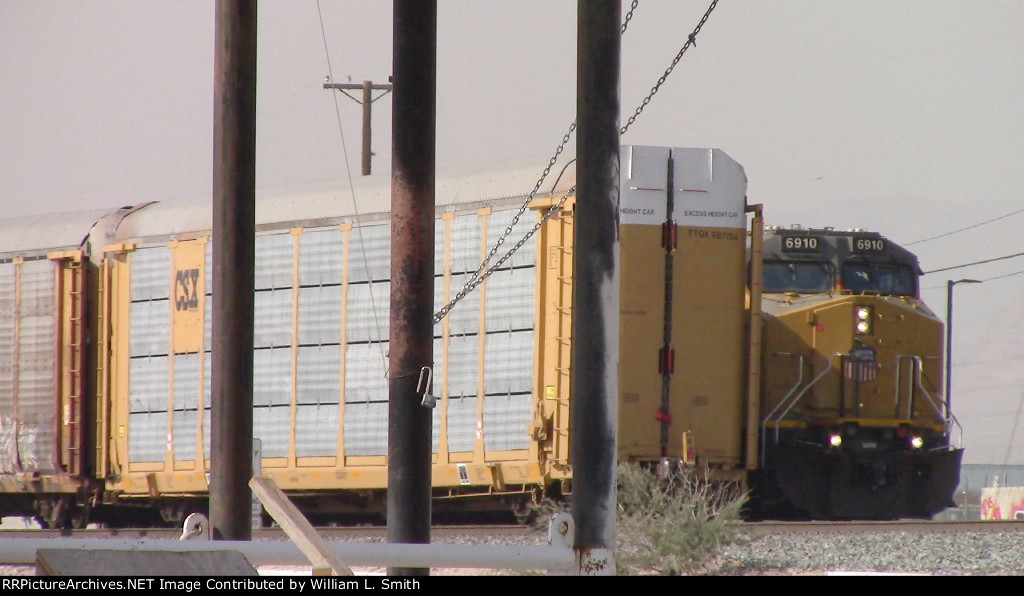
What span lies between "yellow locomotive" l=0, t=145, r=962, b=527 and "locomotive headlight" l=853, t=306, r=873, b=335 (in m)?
0.05

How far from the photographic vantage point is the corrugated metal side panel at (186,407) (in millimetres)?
16312

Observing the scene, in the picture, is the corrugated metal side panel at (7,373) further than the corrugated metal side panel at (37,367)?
Yes

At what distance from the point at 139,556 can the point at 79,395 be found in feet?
41.0

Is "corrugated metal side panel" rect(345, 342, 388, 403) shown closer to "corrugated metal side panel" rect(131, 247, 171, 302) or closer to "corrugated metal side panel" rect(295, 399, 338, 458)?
"corrugated metal side panel" rect(295, 399, 338, 458)

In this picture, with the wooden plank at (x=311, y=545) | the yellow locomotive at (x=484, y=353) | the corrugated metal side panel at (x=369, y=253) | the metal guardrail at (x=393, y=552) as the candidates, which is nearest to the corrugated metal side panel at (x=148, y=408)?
the yellow locomotive at (x=484, y=353)

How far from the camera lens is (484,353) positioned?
1430 cm

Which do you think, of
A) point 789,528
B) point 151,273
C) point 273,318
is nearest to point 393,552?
point 789,528

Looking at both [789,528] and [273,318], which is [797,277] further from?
[273,318]

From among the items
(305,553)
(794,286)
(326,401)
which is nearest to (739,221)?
(794,286)

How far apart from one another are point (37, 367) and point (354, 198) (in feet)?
17.0

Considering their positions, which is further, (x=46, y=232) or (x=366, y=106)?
(x=366, y=106)

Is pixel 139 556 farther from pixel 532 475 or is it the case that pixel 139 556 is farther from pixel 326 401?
pixel 326 401

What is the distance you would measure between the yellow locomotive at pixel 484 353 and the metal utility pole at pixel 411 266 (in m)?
4.38

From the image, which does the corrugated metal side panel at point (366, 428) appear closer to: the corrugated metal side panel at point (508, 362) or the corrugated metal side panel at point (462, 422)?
the corrugated metal side panel at point (462, 422)
